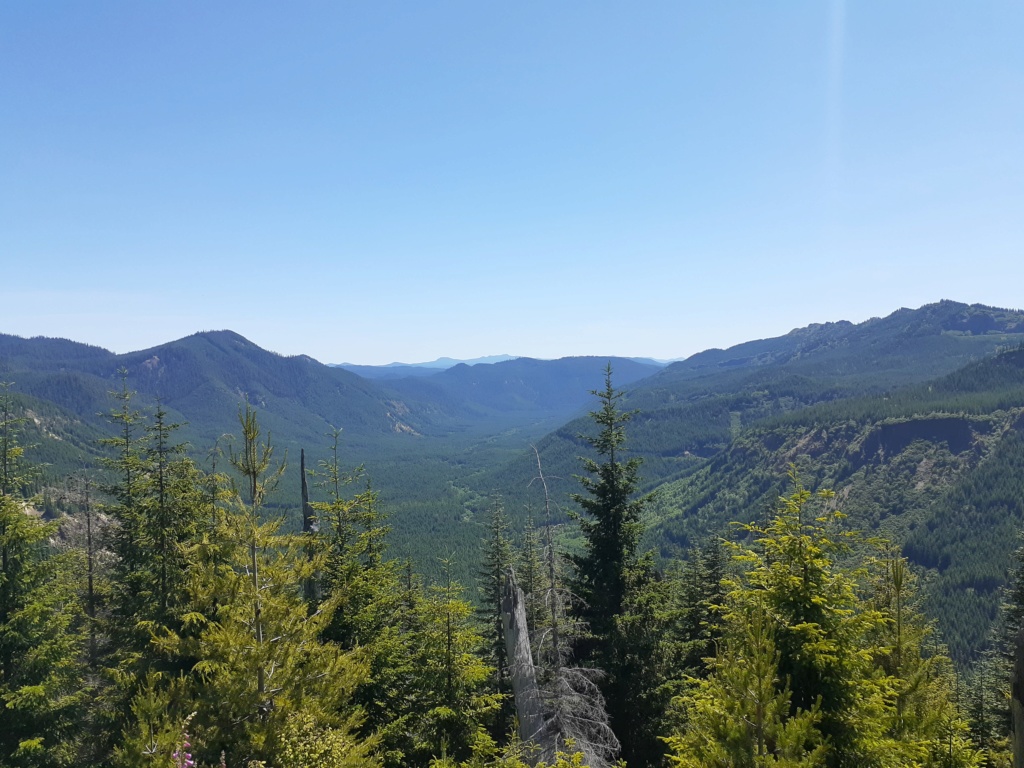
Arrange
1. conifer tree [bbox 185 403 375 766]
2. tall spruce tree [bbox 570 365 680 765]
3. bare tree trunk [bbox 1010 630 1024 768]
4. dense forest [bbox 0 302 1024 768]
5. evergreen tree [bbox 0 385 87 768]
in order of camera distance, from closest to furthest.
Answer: bare tree trunk [bbox 1010 630 1024 768] → dense forest [bbox 0 302 1024 768] → conifer tree [bbox 185 403 375 766] → evergreen tree [bbox 0 385 87 768] → tall spruce tree [bbox 570 365 680 765]

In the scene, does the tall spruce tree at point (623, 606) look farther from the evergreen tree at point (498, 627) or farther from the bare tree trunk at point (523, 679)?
the evergreen tree at point (498, 627)

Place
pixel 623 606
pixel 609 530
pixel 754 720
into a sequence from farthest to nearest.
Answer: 1. pixel 609 530
2. pixel 623 606
3. pixel 754 720

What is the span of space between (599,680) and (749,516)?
16049 centimetres

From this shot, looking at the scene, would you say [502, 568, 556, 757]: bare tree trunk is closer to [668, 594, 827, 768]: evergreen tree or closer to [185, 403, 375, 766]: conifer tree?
[185, 403, 375, 766]: conifer tree

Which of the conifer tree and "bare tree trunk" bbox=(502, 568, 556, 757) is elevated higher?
the conifer tree

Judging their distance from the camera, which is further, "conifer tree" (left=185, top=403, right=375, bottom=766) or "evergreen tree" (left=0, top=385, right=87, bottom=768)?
"evergreen tree" (left=0, top=385, right=87, bottom=768)

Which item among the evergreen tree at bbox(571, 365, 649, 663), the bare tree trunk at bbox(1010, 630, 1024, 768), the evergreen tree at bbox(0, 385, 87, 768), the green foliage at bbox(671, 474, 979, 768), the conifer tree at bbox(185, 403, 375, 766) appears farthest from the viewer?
the evergreen tree at bbox(571, 365, 649, 663)

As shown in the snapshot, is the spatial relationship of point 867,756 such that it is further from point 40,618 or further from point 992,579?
point 992,579

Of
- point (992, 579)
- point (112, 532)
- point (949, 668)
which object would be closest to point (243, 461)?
point (112, 532)

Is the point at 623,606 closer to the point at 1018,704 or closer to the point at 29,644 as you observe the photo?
the point at 1018,704

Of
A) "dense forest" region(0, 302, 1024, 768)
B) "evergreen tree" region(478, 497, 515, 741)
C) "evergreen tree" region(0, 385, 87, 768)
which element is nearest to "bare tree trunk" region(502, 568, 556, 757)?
"dense forest" region(0, 302, 1024, 768)

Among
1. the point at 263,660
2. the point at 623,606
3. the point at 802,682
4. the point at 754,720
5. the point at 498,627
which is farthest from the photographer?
the point at 498,627

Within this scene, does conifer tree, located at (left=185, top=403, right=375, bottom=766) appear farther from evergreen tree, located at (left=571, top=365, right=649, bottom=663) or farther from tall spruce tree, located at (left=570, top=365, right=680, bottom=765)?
evergreen tree, located at (left=571, top=365, right=649, bottom=663)

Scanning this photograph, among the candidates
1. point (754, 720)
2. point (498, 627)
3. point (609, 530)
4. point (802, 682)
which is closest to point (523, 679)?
point (609, 530)
